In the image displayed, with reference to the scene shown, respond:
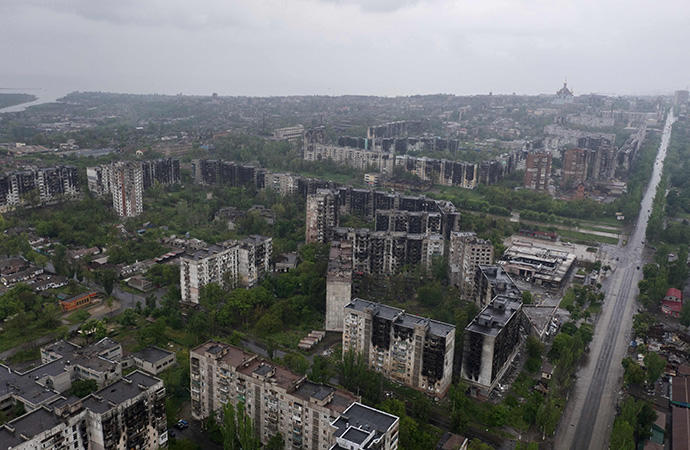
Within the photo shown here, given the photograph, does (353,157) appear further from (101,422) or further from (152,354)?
(101,422)

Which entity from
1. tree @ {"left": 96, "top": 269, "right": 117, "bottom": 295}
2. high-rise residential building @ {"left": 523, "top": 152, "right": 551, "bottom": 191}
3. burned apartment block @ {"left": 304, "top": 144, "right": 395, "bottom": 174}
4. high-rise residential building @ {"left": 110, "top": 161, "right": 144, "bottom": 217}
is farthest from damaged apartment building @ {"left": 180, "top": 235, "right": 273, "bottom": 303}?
high-rise residential building @ {"left": 523, "top": 152, "right": 551, "bottom": 191}

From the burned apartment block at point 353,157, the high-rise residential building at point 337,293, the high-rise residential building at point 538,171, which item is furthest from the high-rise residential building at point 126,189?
the high-rise residential building at point 538,171

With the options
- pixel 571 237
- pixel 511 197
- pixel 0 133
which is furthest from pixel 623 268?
pixel 0 133

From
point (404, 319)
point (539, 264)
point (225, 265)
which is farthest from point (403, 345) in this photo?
point (539, 264)

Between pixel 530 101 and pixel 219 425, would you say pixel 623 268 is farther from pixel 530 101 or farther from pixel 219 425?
pixel 530 101

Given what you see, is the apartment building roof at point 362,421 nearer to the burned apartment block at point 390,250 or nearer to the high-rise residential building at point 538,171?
the burned apartment block at point 390,250

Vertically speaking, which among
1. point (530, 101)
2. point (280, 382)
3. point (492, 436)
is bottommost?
point (492, 436)
